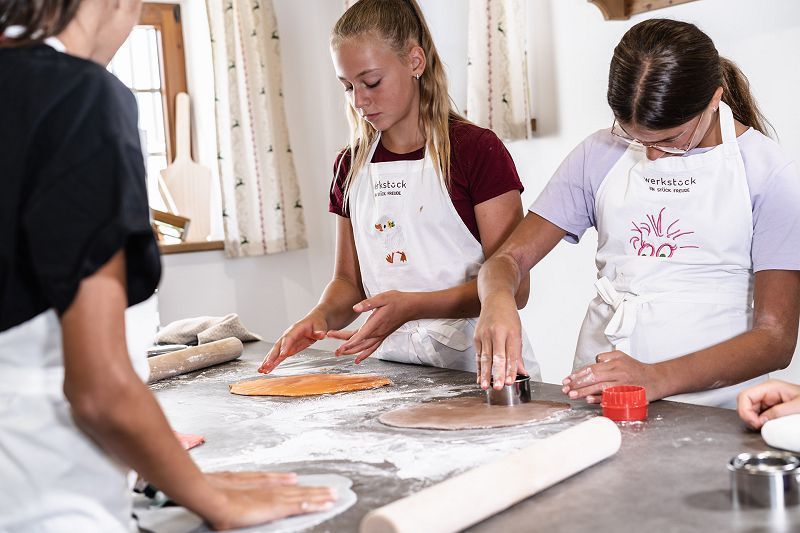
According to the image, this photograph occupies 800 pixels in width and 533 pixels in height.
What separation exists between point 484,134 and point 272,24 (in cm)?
236

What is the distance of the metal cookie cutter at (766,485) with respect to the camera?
2.85 feet

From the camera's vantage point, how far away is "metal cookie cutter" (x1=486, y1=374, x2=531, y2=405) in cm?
140

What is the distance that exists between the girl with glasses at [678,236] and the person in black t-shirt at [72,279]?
2.50 feet

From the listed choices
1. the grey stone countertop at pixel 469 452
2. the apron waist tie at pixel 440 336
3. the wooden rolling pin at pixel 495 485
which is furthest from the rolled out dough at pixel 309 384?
the wooden rolling pin at pixel 495 485

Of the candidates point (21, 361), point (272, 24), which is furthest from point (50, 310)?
point (272, 24)

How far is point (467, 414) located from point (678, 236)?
0.58 meters

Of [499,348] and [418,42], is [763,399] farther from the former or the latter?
[418,42]

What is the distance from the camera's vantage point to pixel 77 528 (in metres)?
0.82

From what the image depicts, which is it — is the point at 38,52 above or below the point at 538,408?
above

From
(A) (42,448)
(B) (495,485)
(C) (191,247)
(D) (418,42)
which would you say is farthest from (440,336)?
(C) (191,247)

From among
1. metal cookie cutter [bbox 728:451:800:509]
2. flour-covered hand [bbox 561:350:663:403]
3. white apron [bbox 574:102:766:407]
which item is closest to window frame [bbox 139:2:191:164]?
white apron [bbox 574:102:766:407]

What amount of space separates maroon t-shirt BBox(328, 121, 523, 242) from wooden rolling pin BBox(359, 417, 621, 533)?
0.89 metres

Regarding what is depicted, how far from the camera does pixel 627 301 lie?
1.65 meters

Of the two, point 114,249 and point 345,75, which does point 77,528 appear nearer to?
point 114,249
